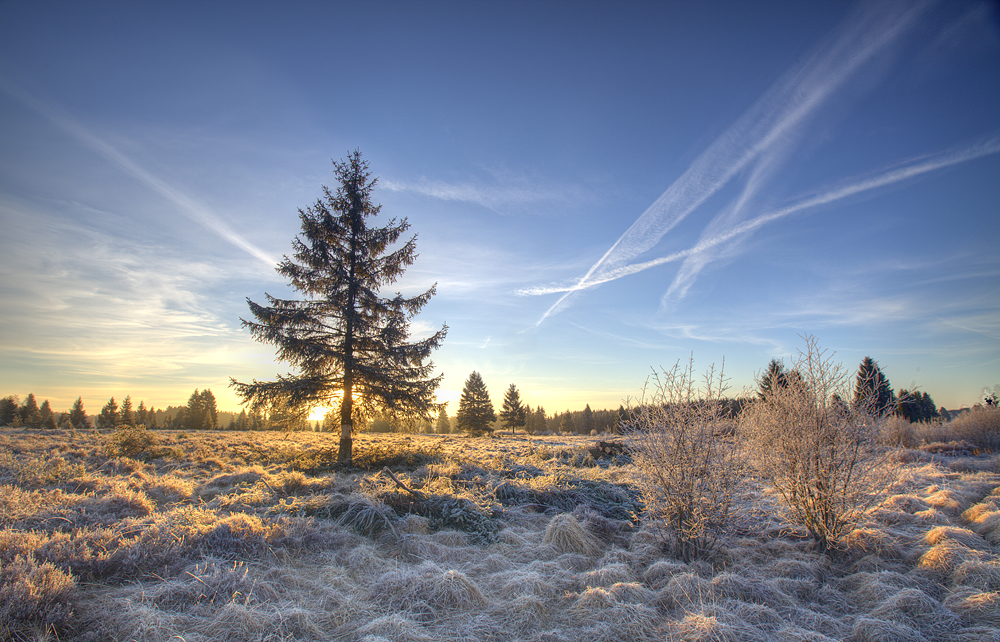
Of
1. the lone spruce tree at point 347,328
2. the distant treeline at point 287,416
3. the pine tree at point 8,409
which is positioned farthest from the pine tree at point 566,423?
the pine tree at point 8,409

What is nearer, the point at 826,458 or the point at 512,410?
the point at 826,458

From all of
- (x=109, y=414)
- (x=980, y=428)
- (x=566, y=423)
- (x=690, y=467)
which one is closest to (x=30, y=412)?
(x=109, y=414)

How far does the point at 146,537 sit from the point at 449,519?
4019 millimetres

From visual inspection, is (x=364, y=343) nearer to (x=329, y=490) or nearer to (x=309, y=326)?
(x=309, y=326)

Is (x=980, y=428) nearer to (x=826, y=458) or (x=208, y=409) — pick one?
(x=826, y=458)

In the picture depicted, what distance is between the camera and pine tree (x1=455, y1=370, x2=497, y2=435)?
3862 cm

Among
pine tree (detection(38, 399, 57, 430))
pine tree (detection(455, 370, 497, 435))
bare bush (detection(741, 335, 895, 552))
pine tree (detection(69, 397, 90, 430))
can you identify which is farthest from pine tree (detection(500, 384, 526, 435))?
pine tree (detection(69, 397, 90, 430))

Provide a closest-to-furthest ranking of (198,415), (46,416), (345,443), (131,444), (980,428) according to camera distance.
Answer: (345,443) → (131,444) → (980,428) → (46,416) → (198,415)

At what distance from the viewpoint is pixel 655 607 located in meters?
4.14

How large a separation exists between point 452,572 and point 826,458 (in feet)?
17.3

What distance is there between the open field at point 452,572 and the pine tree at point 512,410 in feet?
123

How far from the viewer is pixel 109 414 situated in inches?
1860

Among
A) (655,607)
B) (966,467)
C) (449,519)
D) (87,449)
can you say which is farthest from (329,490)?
(966,467)

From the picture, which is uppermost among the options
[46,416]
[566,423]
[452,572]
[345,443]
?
[345,443]
